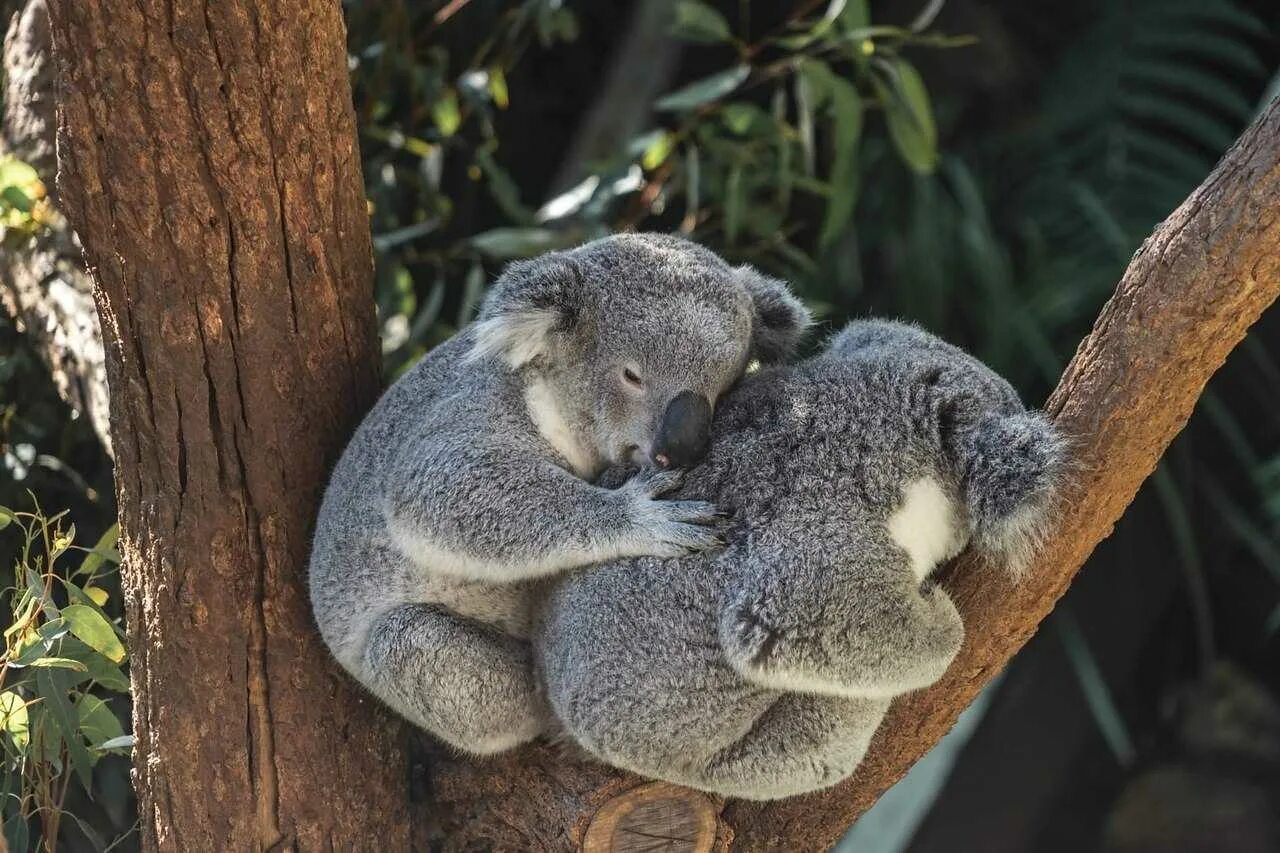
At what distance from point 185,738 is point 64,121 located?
120 cm

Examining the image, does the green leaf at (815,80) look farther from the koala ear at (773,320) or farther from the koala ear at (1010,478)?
the koala ear at (1010,478)

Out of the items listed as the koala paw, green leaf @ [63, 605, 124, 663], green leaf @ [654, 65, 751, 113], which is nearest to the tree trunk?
green leaf @ [63, 605, 124, 663]

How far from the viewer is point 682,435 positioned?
2520mm

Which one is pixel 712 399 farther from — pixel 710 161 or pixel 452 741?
pixel 710 161

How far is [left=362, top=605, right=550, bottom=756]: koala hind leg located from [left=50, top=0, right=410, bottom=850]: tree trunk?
0.87ft

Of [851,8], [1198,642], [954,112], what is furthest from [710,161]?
[1198,642]

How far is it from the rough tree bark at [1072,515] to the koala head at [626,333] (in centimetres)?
61

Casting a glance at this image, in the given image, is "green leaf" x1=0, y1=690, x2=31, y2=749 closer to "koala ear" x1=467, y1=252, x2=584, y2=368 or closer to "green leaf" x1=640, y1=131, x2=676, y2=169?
"koala ear" x1=467, y1=252, x2=584, y2=368

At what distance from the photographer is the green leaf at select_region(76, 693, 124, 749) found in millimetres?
2814

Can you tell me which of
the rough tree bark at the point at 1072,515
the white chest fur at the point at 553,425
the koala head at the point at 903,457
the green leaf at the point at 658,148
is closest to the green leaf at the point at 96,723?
the rough tree bark at the point at 1072,515

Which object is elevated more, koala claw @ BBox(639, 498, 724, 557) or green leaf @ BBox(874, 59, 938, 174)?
green leaf @ BBox(874, 59, 938, 174)

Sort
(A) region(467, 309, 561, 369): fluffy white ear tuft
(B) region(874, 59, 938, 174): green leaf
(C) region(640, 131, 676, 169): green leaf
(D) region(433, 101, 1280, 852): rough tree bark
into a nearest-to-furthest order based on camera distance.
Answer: (D) region(433, 101, 1280, 852): rough tree bark, (A) region(467, 309, 561, 369): fluffy white ear tuft, (B) region(874, 59, 938, 174): green leaf, (C) region(640, 131, 676, 169): green leaf

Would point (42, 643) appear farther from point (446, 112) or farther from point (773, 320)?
point (446, 112)

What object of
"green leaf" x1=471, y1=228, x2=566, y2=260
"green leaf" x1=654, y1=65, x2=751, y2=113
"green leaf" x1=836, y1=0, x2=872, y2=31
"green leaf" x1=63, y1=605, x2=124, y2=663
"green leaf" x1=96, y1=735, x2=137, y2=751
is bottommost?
"green leaf" x1=96, y1=735, x2=137, y2=751
